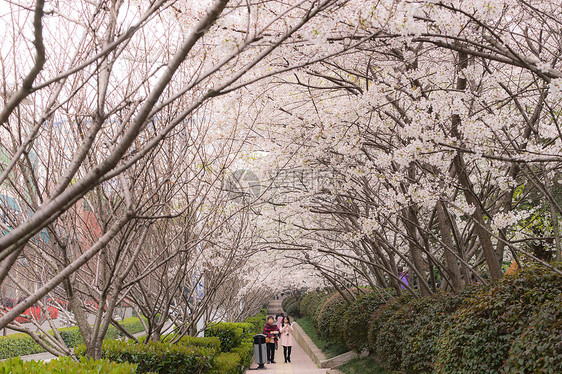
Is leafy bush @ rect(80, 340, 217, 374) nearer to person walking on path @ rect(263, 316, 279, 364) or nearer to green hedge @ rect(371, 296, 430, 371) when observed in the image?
green hedge @ rect(371, 296, 430, 371)

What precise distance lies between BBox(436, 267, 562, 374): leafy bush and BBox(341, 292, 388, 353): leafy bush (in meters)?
6.88

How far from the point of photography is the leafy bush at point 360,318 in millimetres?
12320

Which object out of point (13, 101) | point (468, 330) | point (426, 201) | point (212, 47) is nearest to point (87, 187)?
point (13, 101)

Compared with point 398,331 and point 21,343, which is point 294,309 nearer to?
point 21,343

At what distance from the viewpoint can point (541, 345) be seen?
377 cm

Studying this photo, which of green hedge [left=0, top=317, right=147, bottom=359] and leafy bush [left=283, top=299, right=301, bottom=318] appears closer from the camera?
green hedge [left=0, top=317, right=147, bottom=359]

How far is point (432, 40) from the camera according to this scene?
5.48 m

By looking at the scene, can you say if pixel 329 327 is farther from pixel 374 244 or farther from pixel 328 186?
pixel 328 186

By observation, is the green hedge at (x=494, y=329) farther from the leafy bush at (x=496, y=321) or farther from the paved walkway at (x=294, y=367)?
the paved walkway at (x=294, y=367)

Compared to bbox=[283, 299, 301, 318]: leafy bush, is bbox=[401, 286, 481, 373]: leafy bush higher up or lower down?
lower down

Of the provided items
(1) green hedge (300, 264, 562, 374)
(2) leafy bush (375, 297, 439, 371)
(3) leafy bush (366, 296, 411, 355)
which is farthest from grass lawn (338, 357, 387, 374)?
(1) green hedge (300, 264, 562, 374)

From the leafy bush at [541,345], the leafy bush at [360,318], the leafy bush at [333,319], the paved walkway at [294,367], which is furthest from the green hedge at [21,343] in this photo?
the leafy bush at [541,345]

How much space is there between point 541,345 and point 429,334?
10.8 feet

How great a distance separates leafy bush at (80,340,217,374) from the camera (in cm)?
571
